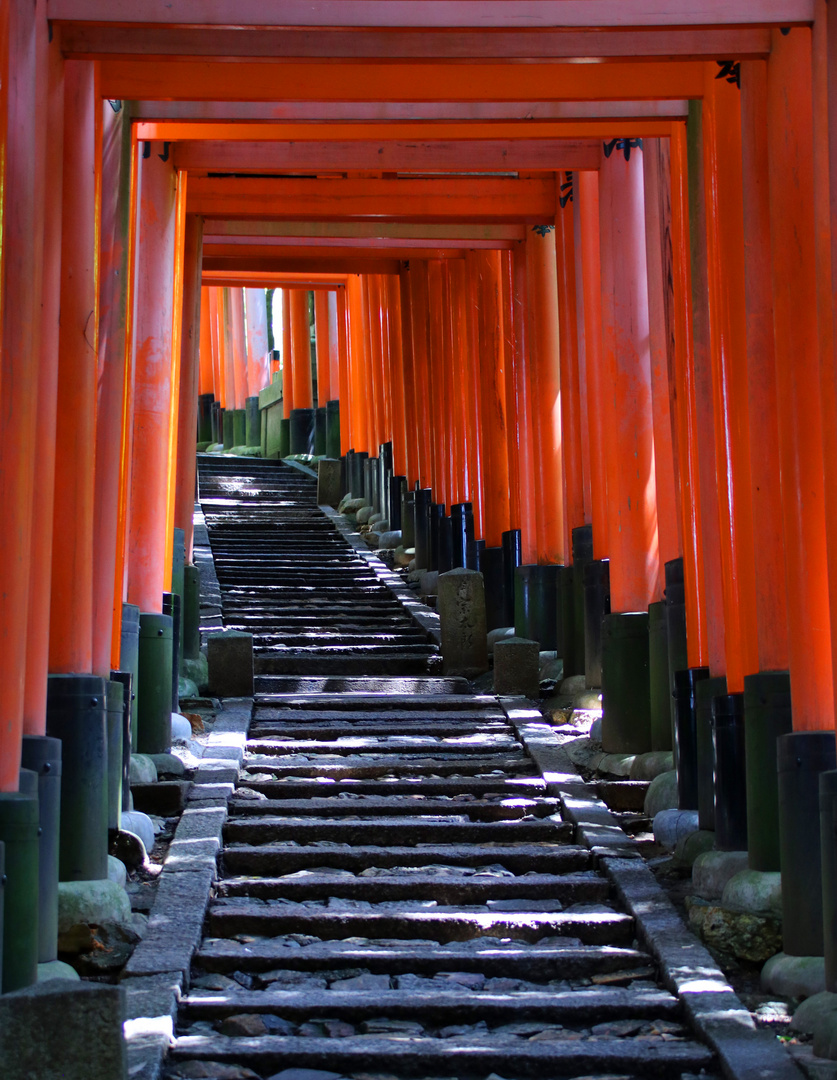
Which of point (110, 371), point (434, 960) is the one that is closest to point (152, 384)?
point (110, 371)

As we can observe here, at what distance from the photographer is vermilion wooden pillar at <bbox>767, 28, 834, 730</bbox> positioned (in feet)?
18.8

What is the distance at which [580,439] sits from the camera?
460 inches

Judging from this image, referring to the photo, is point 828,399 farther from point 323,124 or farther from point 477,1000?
point 323,124

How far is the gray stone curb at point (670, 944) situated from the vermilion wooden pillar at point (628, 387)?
1.30 meters

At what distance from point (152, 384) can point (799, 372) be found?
5.29 m

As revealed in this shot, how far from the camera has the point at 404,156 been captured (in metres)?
10.1

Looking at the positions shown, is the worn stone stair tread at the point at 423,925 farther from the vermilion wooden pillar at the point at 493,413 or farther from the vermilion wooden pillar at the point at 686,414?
the vermilion wooden pillar at the point at 493,413

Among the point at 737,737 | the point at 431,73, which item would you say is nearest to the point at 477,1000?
the point at 737,737

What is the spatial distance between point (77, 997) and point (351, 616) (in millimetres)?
9368

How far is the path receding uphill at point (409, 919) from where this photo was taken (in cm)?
514

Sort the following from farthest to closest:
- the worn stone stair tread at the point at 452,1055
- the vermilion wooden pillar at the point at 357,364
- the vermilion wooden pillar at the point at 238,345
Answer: the vermilion wooden pillar at the point at 238,345 < the vermilion wooden pillar at the point at 357,364 < the worn stone stair tread at the point at 452,1055

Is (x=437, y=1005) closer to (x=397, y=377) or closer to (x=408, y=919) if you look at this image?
(x=408, y=919)

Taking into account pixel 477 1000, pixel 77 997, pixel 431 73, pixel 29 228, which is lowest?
pixel 477 1000

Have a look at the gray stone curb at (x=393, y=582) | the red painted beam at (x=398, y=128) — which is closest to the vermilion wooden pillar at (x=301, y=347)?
the gray stone curb at (x=393, y=582)
